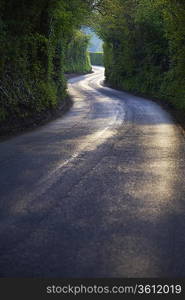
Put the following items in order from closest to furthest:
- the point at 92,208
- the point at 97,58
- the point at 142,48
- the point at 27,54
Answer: the point at 92,208 < the point at 27,54 < the point at 142,48 < the point at 97,58

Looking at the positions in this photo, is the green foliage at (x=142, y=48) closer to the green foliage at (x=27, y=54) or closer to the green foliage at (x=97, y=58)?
the green foliage at (x=27, y=54)

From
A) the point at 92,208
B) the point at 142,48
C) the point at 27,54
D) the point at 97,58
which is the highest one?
the point at 142,48

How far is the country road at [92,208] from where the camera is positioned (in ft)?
18.6

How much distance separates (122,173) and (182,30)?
15856 millimetres

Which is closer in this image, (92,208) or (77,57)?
(92,208)

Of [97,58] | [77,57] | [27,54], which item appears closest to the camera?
[27,54]

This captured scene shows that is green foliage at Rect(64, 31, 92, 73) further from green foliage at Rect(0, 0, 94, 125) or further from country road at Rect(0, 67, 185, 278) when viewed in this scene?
country road at Rect(0, 67, 185, 278)

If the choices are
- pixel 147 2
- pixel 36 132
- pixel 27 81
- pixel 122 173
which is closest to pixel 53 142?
pixel 36 132

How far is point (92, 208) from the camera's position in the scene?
25.8ft

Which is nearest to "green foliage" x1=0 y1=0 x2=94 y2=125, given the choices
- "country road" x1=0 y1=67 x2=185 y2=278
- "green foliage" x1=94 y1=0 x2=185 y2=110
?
"country road" x1=0 y1=67 x2=185 y2=278

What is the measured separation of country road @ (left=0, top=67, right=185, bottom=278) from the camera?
5.68 metres

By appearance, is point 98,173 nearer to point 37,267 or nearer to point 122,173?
point 122,173

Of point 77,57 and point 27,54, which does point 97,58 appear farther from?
point 27,54

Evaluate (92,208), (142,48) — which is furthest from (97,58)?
(92,208)
